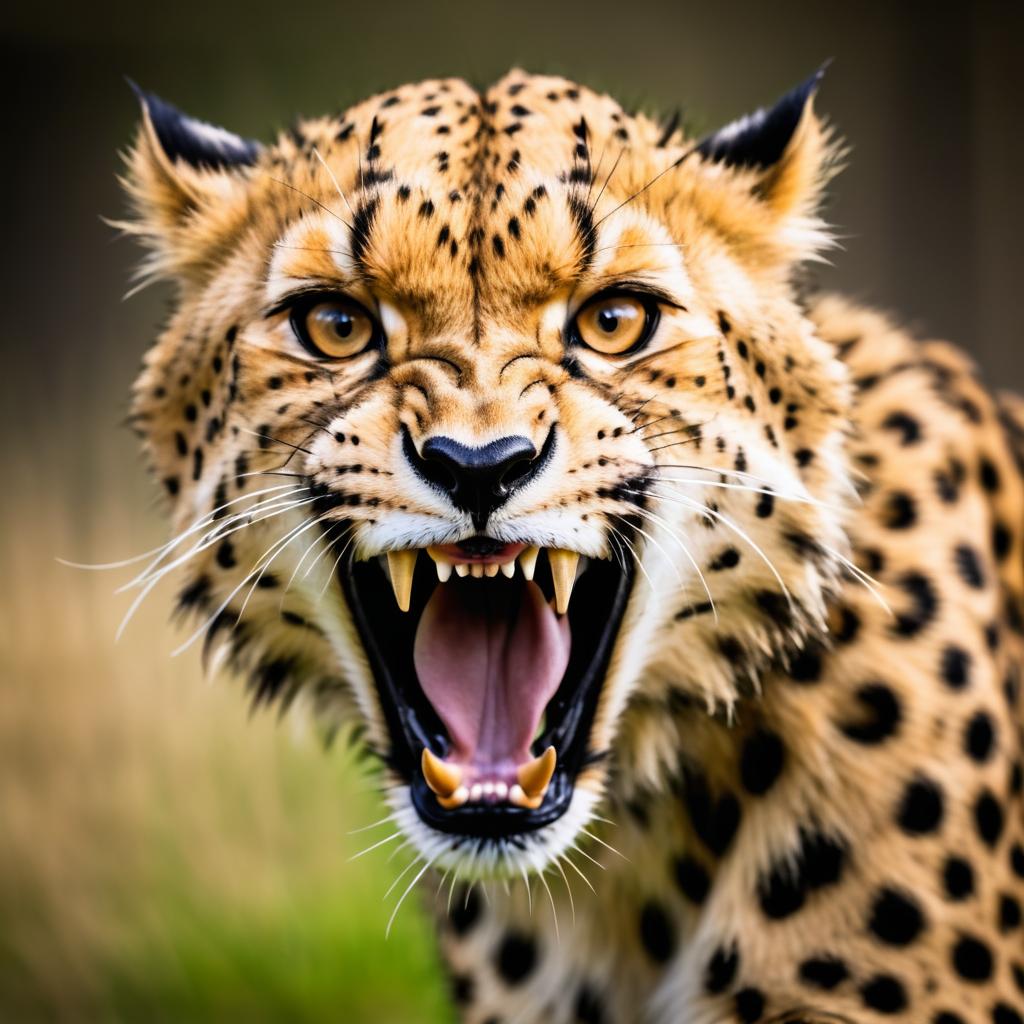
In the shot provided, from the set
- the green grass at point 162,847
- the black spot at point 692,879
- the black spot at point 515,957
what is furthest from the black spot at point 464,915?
the green grass at point 162,847

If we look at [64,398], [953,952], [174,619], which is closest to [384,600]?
[174,619]

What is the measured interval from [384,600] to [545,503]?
505mm

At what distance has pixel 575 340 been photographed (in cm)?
262

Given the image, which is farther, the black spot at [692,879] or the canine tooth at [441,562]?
the black spot at [692,879]

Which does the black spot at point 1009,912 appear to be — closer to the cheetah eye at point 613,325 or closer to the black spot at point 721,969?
the black spot at point 721,969

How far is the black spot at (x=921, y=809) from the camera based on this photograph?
8.92 feet

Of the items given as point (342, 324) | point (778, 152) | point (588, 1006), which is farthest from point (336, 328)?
point (588, 1006)

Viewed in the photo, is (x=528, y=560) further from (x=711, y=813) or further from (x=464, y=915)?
(x=464, y=915)

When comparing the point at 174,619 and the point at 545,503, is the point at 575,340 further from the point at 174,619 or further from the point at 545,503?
the point at 174,619

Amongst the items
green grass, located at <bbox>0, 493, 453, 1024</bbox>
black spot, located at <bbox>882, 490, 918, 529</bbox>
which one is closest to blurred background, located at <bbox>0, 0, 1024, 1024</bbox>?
green grass, located at <bbox>0, 493, 453, 1024</bbox>

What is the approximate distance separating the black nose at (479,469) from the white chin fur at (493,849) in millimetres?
561

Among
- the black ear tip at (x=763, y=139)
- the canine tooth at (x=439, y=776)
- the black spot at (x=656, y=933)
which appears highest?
the black ear tip at (x=763, y=139)

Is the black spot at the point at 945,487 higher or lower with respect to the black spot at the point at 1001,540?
higher

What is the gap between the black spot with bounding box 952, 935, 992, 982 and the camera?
267cm
